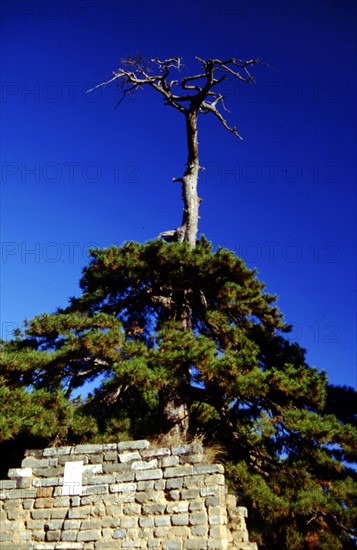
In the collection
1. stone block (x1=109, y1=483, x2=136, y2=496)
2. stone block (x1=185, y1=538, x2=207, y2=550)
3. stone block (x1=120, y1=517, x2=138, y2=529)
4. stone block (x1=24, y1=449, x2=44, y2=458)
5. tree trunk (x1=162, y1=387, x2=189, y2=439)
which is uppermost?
tree trunk (x1=162, y1=387, x2=189, y2=439)

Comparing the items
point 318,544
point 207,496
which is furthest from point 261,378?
Result: point 318,544

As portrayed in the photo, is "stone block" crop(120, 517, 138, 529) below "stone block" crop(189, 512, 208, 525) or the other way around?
below

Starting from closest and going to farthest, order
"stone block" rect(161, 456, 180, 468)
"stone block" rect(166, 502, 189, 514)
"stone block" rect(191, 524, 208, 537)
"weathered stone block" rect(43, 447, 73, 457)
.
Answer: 1. "stone block" rect(191, 524, 208, 537)
2. "stone block" rect(166, 502, 189, 514)
3. "stone block" rect(161, 456, 180, 468)
4. "weathered stone block" rect(43, 447, 73, 457)

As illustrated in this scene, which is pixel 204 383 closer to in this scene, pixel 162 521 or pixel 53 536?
pixel 162 521

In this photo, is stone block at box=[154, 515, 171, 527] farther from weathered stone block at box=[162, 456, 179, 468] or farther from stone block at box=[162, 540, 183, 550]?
weathered stone block at box=[162, 456, 179, 468]

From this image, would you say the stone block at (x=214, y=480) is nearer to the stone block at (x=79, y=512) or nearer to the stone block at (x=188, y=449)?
the stone block at (x=188, y=449)

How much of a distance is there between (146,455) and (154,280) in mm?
4294

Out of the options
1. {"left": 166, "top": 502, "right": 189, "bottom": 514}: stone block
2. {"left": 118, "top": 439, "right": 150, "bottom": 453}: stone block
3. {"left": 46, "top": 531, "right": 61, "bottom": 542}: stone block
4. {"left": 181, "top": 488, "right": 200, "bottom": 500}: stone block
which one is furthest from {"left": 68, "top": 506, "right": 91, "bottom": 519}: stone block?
{"left": 181, "top": 488, "right": 200, "bottom": 500}: stone block

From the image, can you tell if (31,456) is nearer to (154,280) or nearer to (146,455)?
(146,455)

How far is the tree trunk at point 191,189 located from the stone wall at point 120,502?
243 inches

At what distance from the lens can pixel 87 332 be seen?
8.52 metres

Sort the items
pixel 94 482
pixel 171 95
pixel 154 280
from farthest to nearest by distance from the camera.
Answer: pixel 171 95
pixel 154 280
pixel 94 482

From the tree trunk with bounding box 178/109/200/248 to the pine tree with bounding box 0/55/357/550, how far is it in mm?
2283

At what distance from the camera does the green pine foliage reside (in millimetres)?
7484
